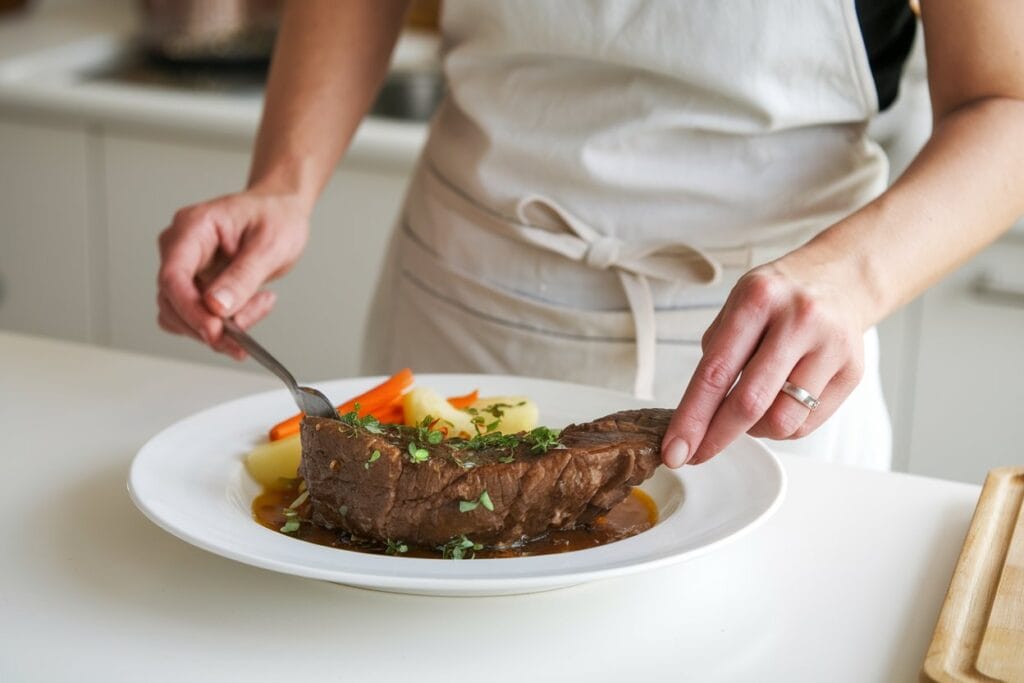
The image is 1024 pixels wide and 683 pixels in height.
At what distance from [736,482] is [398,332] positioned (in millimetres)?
638

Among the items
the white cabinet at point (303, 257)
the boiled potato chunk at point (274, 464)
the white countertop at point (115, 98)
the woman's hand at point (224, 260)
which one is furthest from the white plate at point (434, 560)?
Result: the white cabinet at point (303, 257)

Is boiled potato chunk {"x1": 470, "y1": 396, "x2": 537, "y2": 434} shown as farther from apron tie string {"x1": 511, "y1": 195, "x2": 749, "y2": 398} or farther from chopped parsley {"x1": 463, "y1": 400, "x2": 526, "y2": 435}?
apron tie string {"x1": 511, "y1": 195, "x2": 749, "y2": 398}

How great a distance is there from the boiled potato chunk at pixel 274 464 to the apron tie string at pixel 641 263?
41 cm

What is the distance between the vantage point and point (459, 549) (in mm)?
919

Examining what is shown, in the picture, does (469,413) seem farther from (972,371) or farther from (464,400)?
(972,371)

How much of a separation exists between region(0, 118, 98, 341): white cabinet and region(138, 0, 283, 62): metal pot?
1.18ft

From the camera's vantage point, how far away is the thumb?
48.1 inches

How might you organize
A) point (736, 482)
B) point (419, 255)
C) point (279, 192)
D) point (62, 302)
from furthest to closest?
1. point (62, 302)
2. point (419, 255)
3. point (279, 192)
4. point (736, 482)

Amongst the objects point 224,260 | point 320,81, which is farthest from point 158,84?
point 224,260

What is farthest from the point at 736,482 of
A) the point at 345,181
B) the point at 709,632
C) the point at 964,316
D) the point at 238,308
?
the point at 345,181

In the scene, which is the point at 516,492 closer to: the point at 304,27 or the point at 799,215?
the point at 799,215

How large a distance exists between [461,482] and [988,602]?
0.37 meters

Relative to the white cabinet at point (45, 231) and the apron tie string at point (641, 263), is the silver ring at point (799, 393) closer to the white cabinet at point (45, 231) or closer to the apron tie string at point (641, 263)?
the apron tie string at point (641, 263)

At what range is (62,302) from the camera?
110 inches
